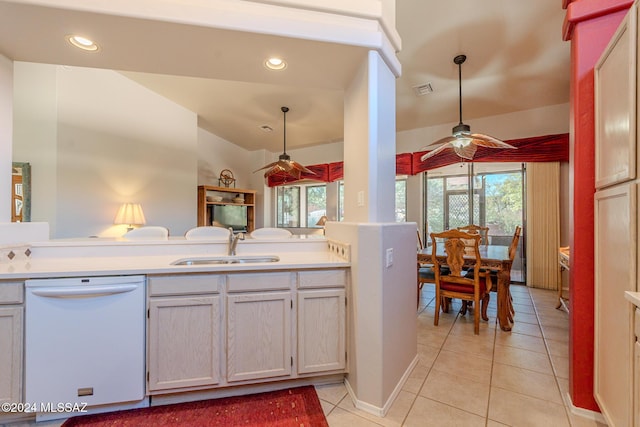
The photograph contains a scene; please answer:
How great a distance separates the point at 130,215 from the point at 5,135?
1731 mm

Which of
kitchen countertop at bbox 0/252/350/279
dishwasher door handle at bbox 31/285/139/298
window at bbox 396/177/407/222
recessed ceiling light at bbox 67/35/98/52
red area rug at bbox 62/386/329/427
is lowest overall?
red area rug at bbox 62/386/329/427

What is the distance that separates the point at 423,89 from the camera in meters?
3.52

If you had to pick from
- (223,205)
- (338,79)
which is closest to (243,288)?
(338,79)

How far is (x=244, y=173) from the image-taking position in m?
6.44

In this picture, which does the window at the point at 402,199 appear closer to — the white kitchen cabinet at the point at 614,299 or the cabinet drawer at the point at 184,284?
the white kitchen cabinet at the point at 614,299

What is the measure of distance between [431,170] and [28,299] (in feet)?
16.7

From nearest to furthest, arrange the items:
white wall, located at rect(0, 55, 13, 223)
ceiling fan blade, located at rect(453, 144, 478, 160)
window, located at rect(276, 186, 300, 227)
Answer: white wall, located at rect(0, 55, 13, 223) → ceiling fan blade, located at rect(453, 144, 478, 160) → window, located at rect(276, 186, 300, 227)

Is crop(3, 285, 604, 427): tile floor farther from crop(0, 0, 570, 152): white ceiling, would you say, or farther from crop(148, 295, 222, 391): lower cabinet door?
crop(0, 0, 570, 152): white ceiling

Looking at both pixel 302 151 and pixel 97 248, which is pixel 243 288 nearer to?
pixel 97 248

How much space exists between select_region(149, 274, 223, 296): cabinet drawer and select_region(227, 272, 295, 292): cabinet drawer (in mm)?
94

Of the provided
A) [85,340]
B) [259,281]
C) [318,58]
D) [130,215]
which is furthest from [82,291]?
[130,215]

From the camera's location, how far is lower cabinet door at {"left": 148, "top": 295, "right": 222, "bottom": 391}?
1592 millimetres

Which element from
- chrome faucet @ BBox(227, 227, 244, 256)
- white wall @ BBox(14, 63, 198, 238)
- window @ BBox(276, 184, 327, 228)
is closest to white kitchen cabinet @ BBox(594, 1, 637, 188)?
chrome faucet @ BBox(227, 227, 244, 256)

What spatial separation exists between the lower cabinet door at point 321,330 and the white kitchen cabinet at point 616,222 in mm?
1333
